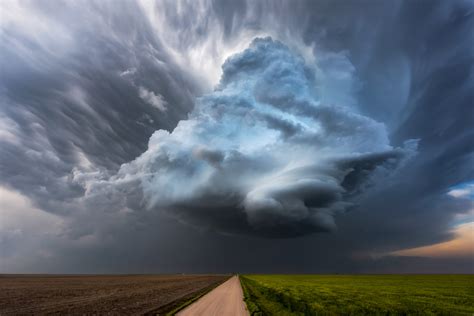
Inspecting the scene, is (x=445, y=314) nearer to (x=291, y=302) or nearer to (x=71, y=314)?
(x=291, y=302)

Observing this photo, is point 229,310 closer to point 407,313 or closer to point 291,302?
point 291,302

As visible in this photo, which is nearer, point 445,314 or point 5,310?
point 445,314

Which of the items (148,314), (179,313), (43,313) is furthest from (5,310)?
(179,313)

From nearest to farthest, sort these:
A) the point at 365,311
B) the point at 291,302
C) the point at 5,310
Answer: the point at 365,311 → the point at 5,310 → the point at 291,302

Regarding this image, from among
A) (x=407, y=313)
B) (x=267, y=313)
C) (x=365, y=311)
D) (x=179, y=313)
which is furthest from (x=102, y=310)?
(x=407, y=313)

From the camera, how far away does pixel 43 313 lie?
86.2 feet

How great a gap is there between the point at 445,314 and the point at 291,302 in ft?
43.9

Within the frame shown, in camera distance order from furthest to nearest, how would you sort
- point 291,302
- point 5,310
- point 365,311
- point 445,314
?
point 291,302 < point 5,310 < point 365,311 < point 445,314

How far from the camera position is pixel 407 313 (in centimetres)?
2411

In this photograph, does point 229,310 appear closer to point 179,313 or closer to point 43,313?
point 179,313

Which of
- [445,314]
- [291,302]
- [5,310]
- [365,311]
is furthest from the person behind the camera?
[291,302]

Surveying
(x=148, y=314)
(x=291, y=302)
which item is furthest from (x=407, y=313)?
(x=148, y=314)

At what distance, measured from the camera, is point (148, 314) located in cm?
2589

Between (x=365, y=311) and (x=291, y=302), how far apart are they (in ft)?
25.8
